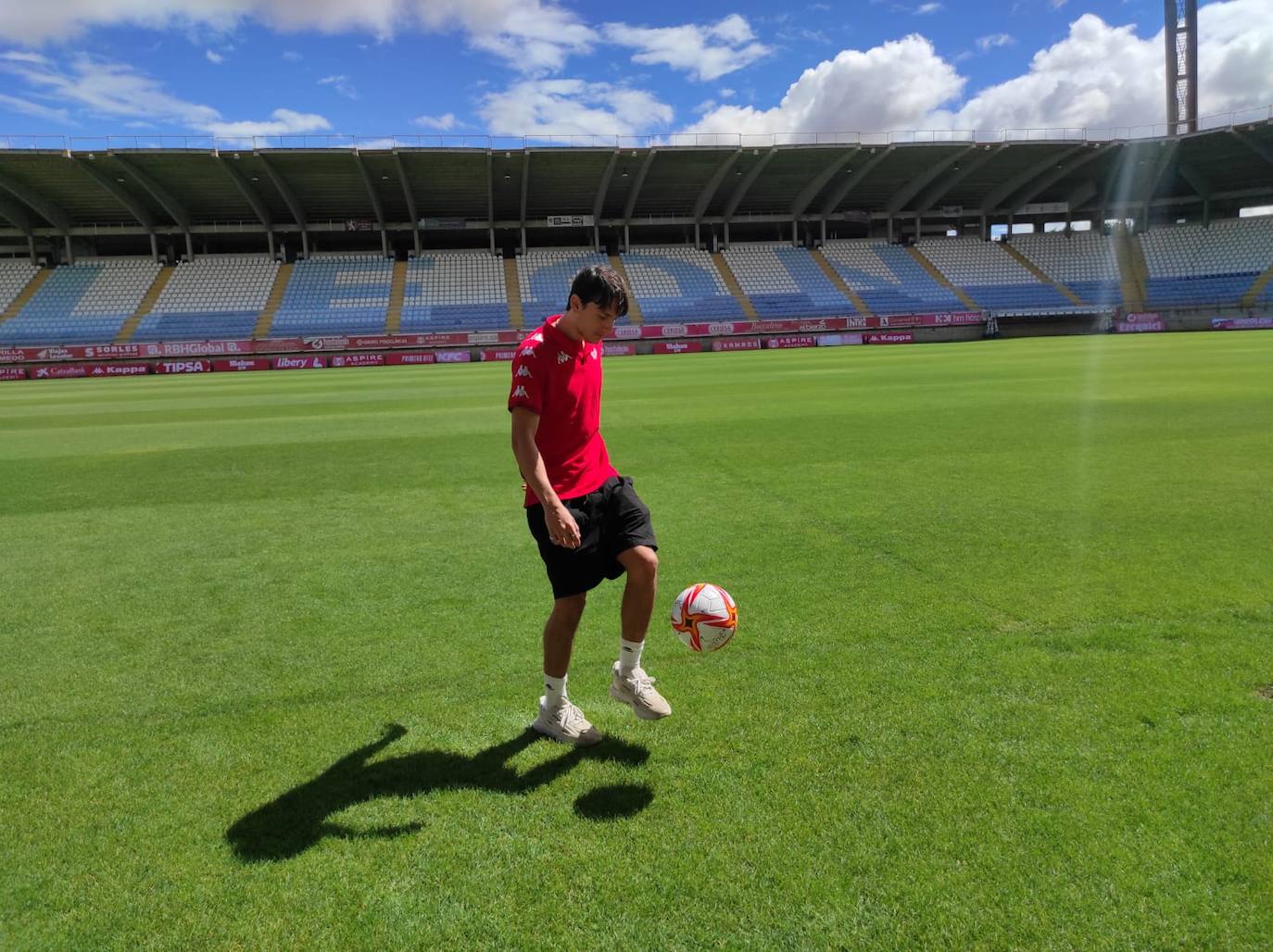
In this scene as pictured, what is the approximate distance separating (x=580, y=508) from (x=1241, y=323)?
60.1 meters

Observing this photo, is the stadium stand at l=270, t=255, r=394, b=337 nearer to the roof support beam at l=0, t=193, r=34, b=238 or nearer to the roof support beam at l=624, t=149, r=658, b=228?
the roof support beam at l=0, t=193, r=34, b=238

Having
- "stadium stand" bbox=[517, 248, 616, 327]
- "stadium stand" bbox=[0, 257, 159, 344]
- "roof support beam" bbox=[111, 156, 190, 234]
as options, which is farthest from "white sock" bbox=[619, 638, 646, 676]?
"stadium stand" bbox=[0, 257, 159, 344]

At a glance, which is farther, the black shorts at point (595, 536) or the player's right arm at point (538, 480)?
the black shorts at point (595, 536)

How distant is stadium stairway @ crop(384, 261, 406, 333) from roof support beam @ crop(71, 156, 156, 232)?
1533 centimetres

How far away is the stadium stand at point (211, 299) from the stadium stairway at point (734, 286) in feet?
100

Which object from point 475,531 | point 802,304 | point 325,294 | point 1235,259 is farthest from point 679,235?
point 475,531

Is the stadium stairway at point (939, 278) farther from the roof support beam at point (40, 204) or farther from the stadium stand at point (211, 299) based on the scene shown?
the roof support beam at point (40, 204)

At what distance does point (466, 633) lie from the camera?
16.1ft

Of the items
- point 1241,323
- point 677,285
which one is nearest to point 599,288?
point 677,285

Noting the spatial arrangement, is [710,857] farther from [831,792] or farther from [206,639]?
[206,639]

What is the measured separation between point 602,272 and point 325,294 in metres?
52.3

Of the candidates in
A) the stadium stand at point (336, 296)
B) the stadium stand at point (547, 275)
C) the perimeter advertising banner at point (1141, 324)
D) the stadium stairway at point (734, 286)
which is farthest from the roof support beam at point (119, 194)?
the perimeter advertising banner at point (1141, 324)

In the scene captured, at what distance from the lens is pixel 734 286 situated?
54.6 metres

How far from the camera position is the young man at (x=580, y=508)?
11.4ft
